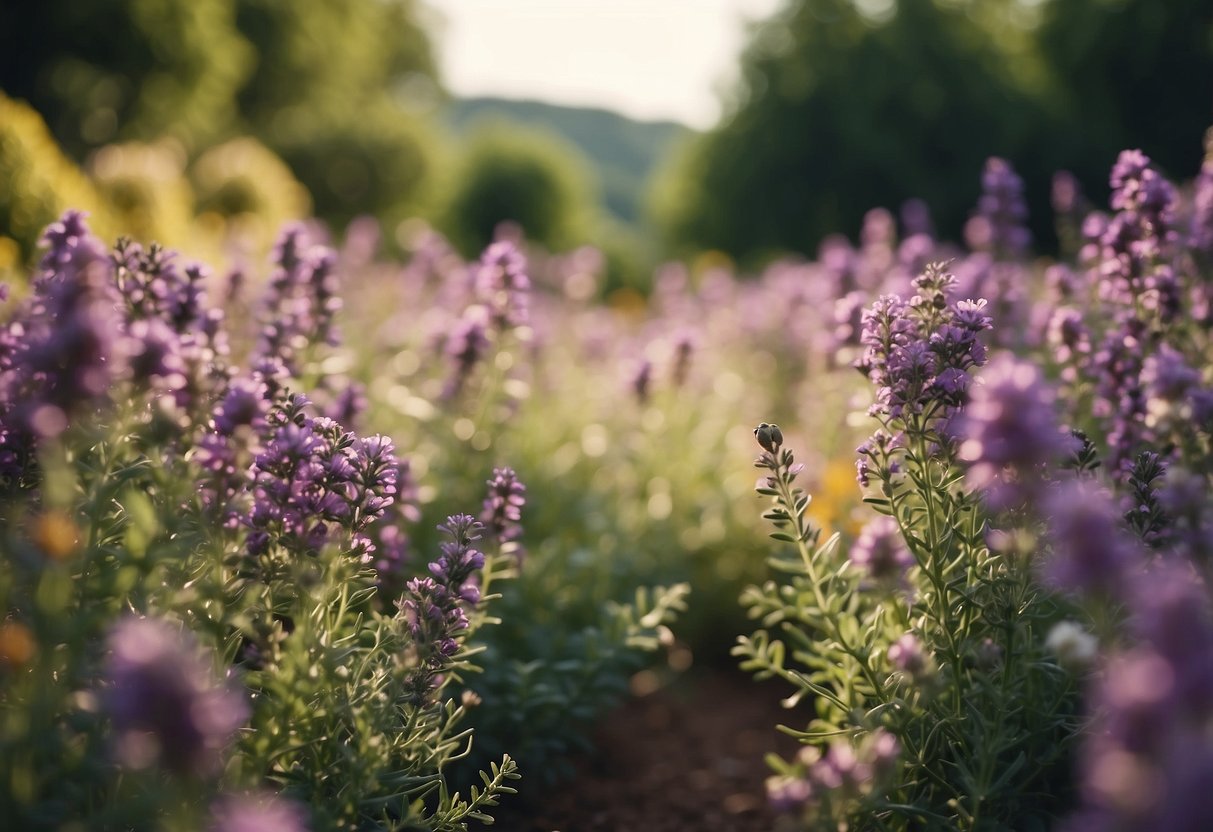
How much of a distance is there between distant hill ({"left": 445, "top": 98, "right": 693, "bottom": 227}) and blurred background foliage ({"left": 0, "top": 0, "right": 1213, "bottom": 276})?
1922 inches

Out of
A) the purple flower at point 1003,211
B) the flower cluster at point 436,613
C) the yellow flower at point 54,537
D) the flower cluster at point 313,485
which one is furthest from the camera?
the purple flower at point 1003,211

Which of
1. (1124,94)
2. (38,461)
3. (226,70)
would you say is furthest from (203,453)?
(1124,94)

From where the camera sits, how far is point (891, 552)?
2.68 metres

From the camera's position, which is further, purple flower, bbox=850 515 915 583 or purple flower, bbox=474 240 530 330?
purple flower, bbox=474 240 530 330

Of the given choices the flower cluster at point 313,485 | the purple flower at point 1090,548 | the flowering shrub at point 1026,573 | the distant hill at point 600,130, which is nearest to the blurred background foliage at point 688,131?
the flower cluster at point 313,485

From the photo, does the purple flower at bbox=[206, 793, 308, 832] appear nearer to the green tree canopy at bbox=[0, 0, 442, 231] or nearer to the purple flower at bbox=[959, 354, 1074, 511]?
the purple flower at bbox=[959, 354, 1074, 511]

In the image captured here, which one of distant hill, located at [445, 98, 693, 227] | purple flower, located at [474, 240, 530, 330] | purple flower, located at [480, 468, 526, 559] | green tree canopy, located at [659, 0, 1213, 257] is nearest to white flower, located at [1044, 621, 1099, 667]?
purple flower, located at [480, 468, 526, 559]

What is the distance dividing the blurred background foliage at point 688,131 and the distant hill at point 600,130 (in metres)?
48.8

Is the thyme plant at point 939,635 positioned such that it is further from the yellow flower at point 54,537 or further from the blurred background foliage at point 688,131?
the blurred background foliage at point 688,131

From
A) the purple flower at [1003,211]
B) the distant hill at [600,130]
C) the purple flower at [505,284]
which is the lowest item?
the purple flower at [505,284]

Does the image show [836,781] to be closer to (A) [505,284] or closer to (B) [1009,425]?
(B) [1009,425]

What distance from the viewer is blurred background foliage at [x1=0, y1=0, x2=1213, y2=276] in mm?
19328

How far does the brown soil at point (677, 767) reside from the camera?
331cm

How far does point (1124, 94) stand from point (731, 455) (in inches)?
825
